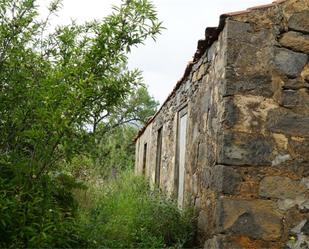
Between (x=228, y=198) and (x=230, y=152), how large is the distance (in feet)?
1.51

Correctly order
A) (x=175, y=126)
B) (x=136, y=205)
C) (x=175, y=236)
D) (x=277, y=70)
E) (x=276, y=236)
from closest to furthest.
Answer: (x=276, y=236)
(x=277, y=70)
(x=175, y=236)
(x=136, y=205)
(x=175, y=126)

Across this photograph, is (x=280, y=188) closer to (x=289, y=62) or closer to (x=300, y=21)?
(x=289, y=62)

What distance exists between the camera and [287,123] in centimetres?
464

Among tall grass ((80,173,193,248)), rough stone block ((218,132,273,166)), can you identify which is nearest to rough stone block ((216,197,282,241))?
Result: rough stone block ((218,132,273,166))

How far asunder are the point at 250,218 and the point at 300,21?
2189 mm

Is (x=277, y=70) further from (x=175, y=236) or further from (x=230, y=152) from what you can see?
(x=175, y=236)

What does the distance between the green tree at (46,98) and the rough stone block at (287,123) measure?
163cm

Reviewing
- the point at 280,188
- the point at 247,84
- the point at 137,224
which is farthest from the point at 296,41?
the point at 137,224

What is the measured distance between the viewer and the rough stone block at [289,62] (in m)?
4.72

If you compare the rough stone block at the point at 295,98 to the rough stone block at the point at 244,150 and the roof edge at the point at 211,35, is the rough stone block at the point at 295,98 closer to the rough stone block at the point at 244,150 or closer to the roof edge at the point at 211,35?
the rough stone block at the point at 244,150

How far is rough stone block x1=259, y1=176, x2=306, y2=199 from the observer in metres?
4.49

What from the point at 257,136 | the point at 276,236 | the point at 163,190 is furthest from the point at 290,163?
the point at 163,190

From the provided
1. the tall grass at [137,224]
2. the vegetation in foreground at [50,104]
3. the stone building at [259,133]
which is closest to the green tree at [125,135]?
the tall grass at [137,224]

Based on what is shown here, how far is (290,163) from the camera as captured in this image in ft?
15.0
